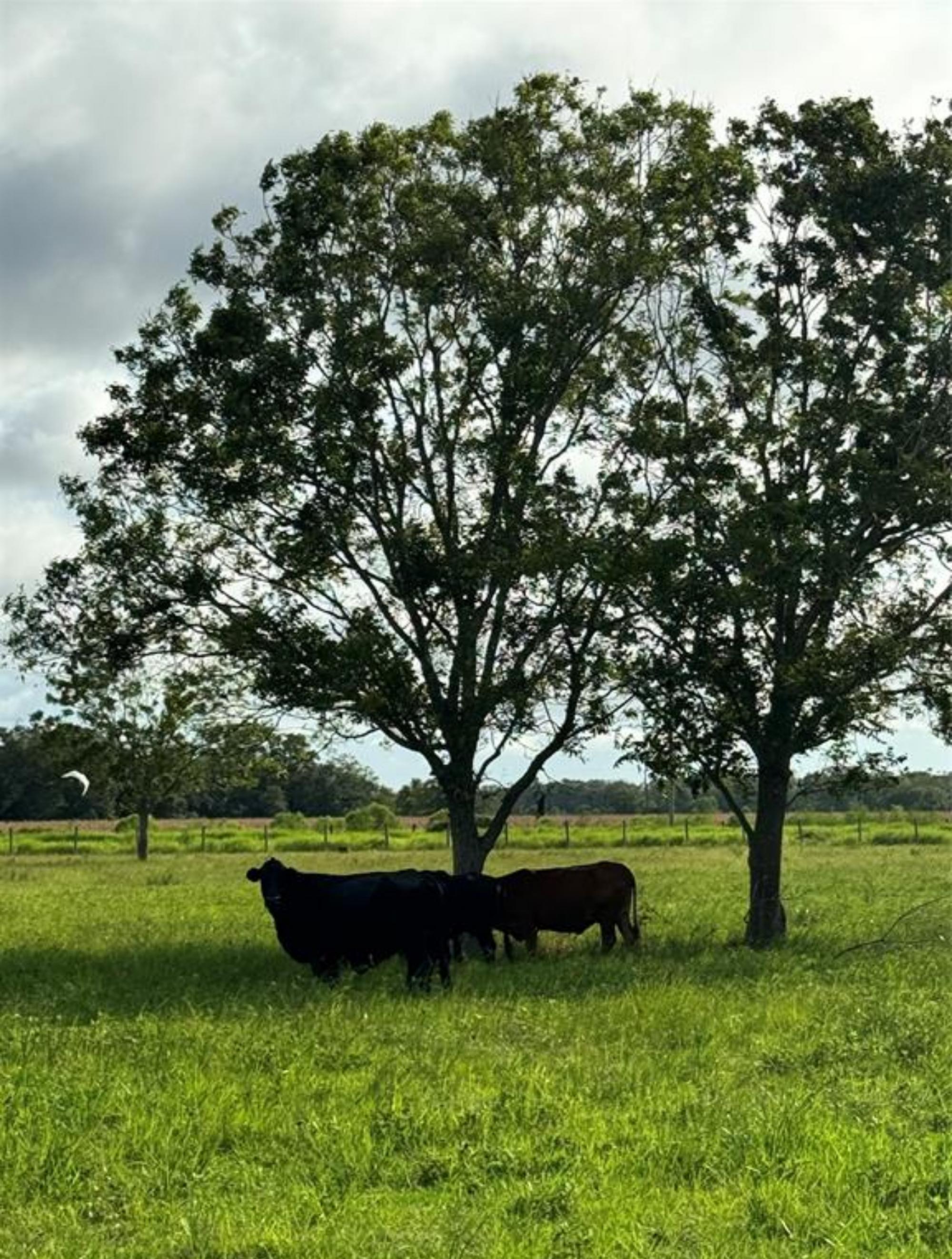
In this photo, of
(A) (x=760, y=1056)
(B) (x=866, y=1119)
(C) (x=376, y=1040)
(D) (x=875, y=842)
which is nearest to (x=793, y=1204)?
(B) (x=866, y=1119)

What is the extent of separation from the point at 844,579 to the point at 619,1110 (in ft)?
37.2

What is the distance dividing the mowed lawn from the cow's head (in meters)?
0.79

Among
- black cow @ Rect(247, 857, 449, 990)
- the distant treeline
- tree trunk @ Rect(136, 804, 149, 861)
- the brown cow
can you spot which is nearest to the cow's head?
black cow @ Rect(247, 857, 449, 990)

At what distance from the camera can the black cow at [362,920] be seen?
15.9m

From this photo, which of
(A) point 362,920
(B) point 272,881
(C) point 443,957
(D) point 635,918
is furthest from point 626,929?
(B) point 272,881

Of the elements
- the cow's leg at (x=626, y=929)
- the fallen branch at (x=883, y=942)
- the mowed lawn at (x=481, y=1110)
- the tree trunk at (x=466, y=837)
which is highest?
the tree trunk at (x=466, y=837)

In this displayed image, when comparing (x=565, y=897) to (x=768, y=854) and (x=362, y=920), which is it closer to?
(x=768, y=854)

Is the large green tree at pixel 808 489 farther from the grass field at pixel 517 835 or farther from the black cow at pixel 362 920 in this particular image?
the grass field at pixel 517 835

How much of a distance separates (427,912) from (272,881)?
255cm

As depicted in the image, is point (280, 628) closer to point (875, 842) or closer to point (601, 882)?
point (601, 882)

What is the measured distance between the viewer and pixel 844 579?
1930 cm

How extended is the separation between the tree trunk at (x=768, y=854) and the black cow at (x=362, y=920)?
211 inches

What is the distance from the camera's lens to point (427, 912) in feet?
52.3

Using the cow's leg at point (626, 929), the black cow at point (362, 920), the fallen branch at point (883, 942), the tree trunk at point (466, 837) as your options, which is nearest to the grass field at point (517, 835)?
the tree trunk at point (466, 837)
